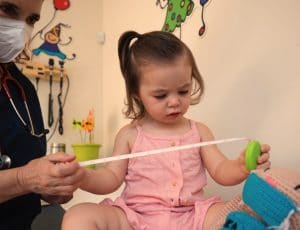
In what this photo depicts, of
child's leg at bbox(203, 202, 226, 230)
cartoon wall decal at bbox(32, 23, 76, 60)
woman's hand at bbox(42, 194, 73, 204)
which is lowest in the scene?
woman's hand at bbox(42, 194, 73, 204)

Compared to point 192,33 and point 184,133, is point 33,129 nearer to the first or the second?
point 184,133

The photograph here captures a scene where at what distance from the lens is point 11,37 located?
0.77 m

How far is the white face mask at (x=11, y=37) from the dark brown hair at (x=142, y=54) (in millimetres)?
241

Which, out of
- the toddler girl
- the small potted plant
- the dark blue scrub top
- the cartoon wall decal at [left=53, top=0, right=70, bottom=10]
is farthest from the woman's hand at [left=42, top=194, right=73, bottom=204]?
the cartoon wall decal at [left=53, top=0, right=70, bottom=10]

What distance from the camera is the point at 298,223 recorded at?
410 mm

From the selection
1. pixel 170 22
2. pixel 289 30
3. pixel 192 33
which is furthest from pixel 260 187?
pixel 170 22

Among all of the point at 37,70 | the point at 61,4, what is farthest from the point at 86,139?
the point at 61,4

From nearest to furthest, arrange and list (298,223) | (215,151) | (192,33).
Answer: (298,223) < (215,151) < (192,33)

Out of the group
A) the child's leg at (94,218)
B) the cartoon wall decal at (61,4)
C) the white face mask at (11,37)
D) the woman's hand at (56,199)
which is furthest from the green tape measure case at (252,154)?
the cartoon wall decal at (61,4)

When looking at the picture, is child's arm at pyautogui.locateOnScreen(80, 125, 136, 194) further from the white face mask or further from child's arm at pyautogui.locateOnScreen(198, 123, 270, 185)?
the white face mask

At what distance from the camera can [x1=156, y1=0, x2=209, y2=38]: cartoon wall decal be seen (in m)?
1.12

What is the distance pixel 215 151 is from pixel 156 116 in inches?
6.1

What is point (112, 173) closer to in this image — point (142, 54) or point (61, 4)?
point (142, 54)

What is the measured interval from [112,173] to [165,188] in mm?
123
